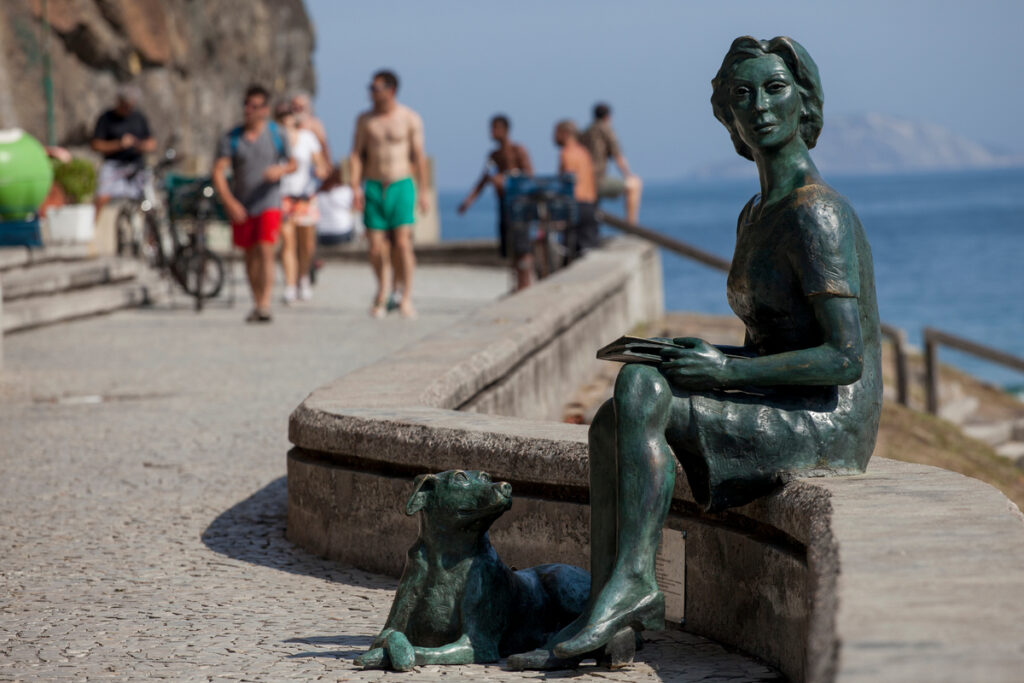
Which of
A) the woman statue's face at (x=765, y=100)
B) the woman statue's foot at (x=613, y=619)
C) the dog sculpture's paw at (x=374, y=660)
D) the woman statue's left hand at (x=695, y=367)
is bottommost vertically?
the dog sculpture's paw at (x=374, y=660)

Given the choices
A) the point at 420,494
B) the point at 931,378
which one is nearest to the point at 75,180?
the point at 931,378

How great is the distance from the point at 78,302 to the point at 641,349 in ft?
34.7

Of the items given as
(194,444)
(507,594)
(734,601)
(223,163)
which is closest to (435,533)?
(507,594)

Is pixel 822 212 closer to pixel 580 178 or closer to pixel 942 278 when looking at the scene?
pixel 580 178

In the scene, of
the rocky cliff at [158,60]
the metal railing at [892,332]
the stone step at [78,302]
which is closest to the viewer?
the stone step at [78,302]

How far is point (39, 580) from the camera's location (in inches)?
189

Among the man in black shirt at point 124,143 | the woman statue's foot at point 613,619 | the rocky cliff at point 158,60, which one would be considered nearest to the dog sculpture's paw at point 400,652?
the woman statue's foot at point 613,619

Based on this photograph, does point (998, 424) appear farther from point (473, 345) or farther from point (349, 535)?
point (349, 535)

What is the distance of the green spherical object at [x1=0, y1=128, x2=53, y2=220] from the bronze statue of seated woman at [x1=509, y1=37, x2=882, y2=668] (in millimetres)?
7246

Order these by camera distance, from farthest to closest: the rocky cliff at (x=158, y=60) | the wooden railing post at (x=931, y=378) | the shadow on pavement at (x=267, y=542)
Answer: the rocky cliff at (x=158, y=60)
the wooden railing post at (x=931, y=378)
the shadow on pavement at (x=267, y=542)

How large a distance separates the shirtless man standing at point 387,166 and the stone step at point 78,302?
2762 millimetres

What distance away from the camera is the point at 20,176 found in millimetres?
10078

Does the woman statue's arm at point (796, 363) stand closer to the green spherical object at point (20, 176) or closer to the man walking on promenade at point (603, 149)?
the green spherical object at point (20, 176)

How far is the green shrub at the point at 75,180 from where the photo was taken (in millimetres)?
15703
